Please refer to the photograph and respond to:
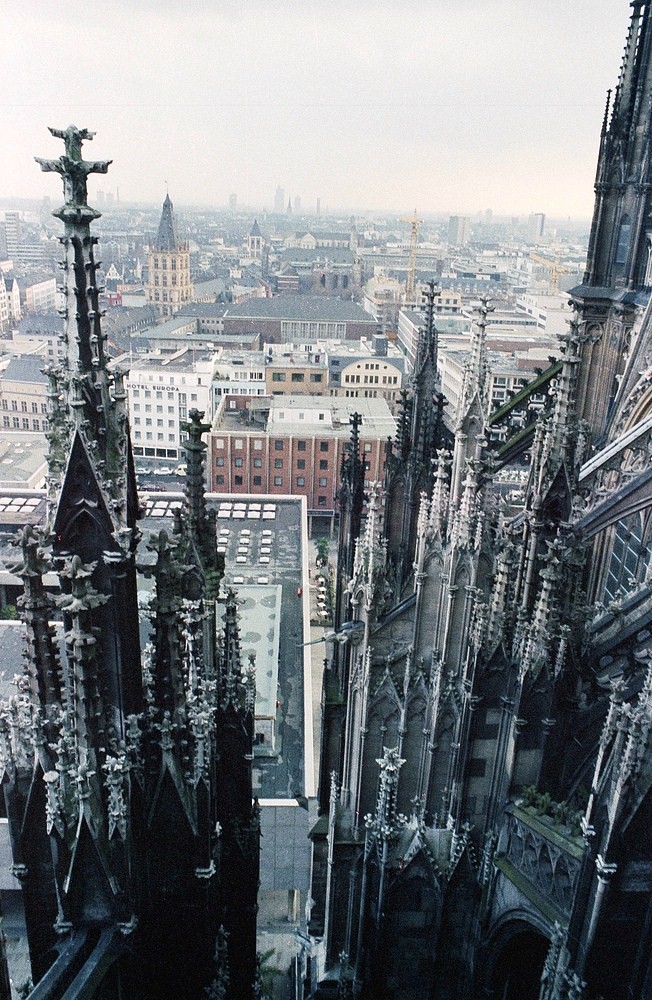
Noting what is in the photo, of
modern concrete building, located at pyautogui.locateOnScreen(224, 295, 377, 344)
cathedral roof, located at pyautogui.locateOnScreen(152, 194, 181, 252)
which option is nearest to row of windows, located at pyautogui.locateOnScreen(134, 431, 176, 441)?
modern concrete building, located at pyautogui.locateOnScreen(224, 295, 377, 344)

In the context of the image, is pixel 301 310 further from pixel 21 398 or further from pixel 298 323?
pixel 21 398

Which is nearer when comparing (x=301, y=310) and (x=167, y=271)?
(x=301, y=310)

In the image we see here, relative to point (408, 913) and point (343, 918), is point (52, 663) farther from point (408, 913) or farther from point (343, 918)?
point (343, 918)

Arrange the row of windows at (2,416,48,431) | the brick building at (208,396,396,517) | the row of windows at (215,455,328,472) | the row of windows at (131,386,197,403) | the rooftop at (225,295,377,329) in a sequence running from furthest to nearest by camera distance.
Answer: the rooftop at (225,295,377,329), the row of windows at (2,416,48,431), the row of windows at (131,386,197,403), the row of windows at (215,455,328,472), the brick building at (208,396,396,517)

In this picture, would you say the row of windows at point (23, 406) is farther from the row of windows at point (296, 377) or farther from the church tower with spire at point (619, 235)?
the church tower with spire at point (619, 235)

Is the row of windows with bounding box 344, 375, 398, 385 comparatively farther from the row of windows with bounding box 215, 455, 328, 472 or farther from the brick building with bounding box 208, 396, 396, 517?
the row of windows with bounding box 215, 455, 328, 472

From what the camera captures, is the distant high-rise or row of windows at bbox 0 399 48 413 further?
the distant high-rise

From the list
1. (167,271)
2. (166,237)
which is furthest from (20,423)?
(166,237)

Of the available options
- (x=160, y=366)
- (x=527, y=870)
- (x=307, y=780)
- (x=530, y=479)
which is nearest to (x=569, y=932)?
(x=527, y=870)
